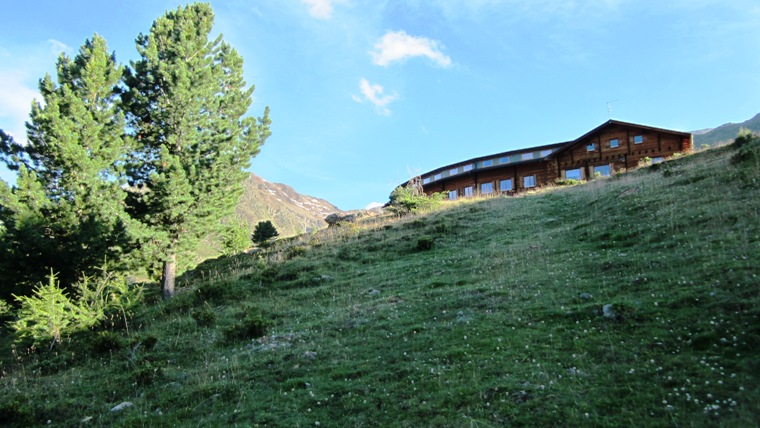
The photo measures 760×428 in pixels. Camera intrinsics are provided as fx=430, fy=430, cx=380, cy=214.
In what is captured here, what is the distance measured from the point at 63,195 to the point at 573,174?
149 ft

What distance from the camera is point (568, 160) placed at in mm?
48031

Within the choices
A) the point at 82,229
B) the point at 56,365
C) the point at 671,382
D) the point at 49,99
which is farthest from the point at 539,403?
the point at 49,99

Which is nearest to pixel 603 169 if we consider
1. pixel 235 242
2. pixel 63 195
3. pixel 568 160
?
pixel 568 160

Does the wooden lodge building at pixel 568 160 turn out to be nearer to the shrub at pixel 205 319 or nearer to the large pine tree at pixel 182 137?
the large pine tree at pixel 182 137

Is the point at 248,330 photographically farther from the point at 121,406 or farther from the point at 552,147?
the point at 552,147

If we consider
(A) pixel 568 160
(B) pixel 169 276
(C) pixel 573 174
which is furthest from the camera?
(A) pixel 568 160

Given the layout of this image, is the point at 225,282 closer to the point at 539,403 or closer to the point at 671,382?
the point at 539,403

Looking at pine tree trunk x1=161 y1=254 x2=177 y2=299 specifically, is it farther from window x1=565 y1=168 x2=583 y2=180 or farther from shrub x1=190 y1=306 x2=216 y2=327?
window x1=565 y1=168 x2=583 y2=180

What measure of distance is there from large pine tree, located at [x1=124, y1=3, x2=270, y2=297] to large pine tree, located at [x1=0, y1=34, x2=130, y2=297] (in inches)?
67.3

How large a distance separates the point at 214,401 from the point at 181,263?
1599 cm

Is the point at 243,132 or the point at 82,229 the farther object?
the point at 243,132

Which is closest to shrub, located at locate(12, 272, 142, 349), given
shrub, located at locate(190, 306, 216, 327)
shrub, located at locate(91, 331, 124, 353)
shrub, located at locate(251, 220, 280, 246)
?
shrub, located at locate(91, 331, 124, 353)

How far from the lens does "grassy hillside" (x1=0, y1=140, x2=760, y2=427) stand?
6.16m

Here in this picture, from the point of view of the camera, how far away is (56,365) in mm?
11664
